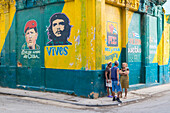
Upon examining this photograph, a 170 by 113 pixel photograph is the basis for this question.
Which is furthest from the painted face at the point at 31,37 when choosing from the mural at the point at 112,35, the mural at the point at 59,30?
the mural at the point at 112,35

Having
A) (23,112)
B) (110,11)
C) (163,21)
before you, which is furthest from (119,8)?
(23,112)

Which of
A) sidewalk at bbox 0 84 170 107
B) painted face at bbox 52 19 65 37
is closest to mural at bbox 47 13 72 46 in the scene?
painted face at bbox 52 19 65 37

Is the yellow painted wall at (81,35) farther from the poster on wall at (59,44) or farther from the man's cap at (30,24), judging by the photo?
Answer: the man's cap at (30,24)

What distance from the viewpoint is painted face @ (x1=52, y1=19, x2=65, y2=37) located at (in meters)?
13.0

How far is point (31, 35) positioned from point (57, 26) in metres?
2.13

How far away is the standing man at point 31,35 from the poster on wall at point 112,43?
13.4 feet

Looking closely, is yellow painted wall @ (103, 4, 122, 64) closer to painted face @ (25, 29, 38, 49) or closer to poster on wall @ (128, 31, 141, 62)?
poster on wall @ (128, 31, 141, 62)

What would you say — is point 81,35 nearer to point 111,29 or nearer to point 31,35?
point 111,29

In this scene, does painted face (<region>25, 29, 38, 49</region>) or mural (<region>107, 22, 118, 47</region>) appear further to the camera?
painted face (<region>25, 29, 38, 49</region>)

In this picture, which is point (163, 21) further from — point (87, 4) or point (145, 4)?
point (87, 4)

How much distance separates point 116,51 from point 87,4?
3238mm

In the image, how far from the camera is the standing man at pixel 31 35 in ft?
46.5

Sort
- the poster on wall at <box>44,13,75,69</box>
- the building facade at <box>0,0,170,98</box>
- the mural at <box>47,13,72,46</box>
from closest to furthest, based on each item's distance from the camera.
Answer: the building facade at <box>0,0,170,98</box> → the poster on wall at <box>44,13,75,69</box> → the mural at <box>47,13,72,46</box>

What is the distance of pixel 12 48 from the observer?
1534 cm
